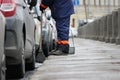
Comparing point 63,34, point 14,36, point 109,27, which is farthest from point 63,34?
point 109,27

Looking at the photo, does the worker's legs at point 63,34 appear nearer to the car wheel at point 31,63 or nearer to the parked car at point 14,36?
the car wheel at point 31,63

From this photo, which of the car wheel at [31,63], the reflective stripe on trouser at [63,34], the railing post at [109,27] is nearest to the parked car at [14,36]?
the car wheel at [31,63]

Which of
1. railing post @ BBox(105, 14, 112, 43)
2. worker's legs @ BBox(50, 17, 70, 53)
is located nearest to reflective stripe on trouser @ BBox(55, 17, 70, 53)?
worker's legs @ BBox(50, 17, 70, 53)

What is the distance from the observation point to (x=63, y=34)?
1290 centimetres

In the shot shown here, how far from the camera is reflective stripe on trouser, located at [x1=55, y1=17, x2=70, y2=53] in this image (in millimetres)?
12805

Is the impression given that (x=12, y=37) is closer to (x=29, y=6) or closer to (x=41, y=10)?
(x=29, y=6)

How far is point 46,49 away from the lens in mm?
13328

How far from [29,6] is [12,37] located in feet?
8.13

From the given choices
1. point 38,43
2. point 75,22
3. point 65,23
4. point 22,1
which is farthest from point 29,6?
point 75,22

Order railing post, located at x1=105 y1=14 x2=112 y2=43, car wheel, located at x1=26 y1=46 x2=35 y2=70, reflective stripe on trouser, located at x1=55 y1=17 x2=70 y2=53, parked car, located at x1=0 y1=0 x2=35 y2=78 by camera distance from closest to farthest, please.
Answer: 1. parked car, located at x1=0 y1=0 x2=35 y2=78
2. car wheel, located at x1=26 y1=46 x2=35 y2=70
3. reflective stripe on trouser, located at x1=55 y1=17 x2=70 y2=53
4. railing post, located at x1=105 y1=14 x2=112 y2=43

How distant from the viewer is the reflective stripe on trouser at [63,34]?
1280 cm

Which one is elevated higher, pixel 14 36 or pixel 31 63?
pixel 14 36

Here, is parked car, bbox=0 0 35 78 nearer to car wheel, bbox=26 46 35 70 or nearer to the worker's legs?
car wheel, bbox=26 46 35 70

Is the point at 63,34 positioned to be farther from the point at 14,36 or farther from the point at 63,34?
the point at 14,36
